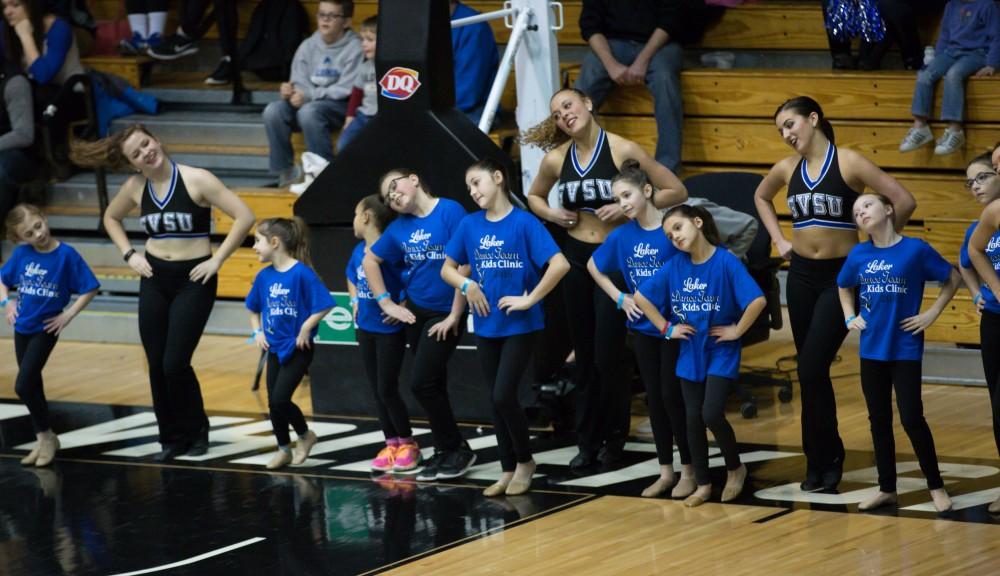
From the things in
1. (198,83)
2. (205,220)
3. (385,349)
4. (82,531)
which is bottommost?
(82,531)

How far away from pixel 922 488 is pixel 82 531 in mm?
3558

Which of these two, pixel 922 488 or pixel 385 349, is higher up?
pixel 385 349

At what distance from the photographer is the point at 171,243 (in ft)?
25.8

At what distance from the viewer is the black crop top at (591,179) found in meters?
7.15

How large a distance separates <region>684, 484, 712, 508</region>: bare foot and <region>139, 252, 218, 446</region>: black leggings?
2.65 meters

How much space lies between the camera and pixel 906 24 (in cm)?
990

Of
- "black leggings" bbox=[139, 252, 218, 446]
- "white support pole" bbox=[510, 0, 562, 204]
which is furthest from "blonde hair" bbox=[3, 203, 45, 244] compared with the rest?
"white support pole" bbox=[510, 0, 562, 204]

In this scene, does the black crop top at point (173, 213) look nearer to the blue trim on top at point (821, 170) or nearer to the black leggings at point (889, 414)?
the blue trim on top at point (821, 170)

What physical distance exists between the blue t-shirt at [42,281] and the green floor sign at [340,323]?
1.29 m

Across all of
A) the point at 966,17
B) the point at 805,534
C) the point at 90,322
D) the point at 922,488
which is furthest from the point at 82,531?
the point at 966,17

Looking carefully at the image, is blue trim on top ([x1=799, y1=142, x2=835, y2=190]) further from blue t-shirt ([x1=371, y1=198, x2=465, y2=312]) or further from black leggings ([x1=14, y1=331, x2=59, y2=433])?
black leggings ([x1=14, y1=331, x2=59, y2=433])

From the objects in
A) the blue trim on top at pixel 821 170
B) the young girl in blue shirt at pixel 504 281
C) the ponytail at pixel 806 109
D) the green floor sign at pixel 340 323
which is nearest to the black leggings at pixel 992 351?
the blue trim on top at pixel 821 170

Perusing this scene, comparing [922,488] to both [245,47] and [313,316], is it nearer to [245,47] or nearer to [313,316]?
[313,316]

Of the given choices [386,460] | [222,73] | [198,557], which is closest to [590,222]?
[386,460]
